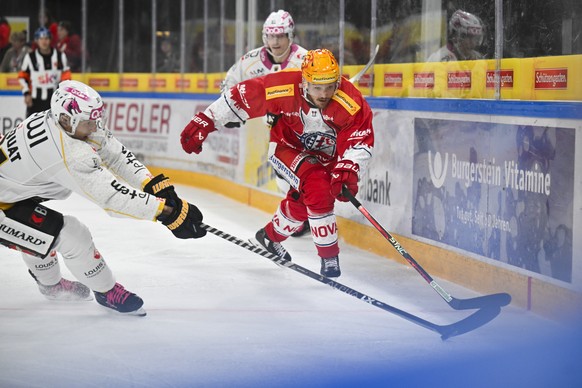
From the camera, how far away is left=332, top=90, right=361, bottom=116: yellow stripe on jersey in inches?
190

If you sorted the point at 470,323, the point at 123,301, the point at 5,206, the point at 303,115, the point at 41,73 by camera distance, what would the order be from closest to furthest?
the point at 470,323 → the point at 5,206 → the point at 123,301 → the point at 303,115 → the point at 41,73

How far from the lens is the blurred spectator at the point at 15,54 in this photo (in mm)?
10945

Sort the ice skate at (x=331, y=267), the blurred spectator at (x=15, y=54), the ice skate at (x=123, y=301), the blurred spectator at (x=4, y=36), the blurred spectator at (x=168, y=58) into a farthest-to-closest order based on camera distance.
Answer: the blurred spectator at (x=4, y=36) < the blurred spectator at (x=15, y=54) < the blurred spectator at (x=168, y=58) < the ice skate at (x=331, y=267) < the ice skate at (x=123, y=301)

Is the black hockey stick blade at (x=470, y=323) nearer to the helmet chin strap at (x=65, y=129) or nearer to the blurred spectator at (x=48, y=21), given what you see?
the helmet chin strap at (x=65, y=129)

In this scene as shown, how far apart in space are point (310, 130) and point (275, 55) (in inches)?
58.0

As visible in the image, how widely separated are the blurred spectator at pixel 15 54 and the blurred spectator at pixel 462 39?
6649 mm

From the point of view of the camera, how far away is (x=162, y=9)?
10.5 metres

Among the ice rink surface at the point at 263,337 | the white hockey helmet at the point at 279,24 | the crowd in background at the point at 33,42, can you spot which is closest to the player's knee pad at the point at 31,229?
the ice rink surface at the point at 263,337

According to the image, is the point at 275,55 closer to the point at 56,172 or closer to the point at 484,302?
the point at 56,172

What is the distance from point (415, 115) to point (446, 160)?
19.4 inches

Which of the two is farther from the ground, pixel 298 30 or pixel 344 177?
pixel 298 30

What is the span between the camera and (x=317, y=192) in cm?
495

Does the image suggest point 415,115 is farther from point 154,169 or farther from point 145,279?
point 154,169

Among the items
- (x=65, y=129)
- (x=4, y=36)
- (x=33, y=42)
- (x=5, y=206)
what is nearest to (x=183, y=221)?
(x=65, y=129)
